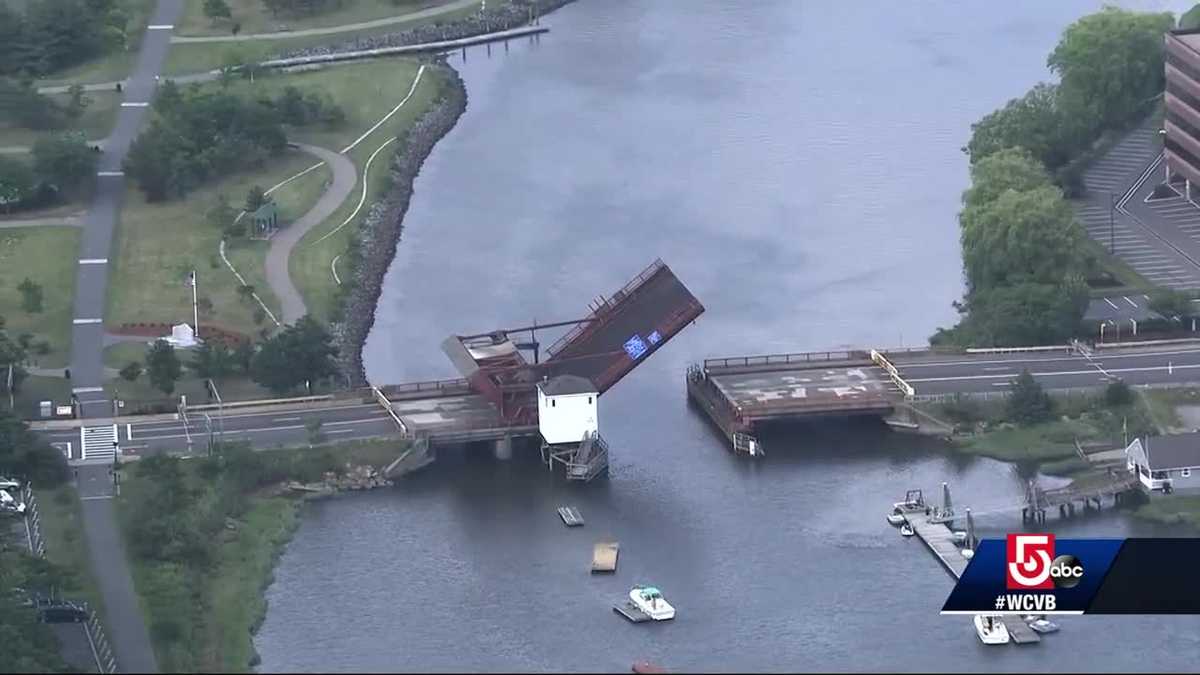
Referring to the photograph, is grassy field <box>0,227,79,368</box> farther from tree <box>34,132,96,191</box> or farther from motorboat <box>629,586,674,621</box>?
motorboat <box>629,586,674,621</box>

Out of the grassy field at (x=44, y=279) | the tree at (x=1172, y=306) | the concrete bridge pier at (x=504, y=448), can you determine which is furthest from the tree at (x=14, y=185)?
the tree at (x=1172, y=306)

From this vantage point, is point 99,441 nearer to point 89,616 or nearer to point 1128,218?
point 89,616

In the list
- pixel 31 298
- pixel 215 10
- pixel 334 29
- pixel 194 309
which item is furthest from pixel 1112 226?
pixel 215 10

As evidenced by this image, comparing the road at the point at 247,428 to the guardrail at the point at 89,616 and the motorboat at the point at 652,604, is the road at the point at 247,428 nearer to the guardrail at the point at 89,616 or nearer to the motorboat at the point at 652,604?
the guardrail at the point at 89,616

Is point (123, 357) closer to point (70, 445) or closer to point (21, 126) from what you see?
point (70, 445)

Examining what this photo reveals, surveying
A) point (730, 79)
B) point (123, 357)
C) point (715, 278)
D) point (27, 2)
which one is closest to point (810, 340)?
point (715, 278)

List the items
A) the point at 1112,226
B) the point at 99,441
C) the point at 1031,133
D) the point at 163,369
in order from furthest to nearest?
the point at 1031,133 → the point at 1112,226 → the point at 163,369 → the point at 99,441
